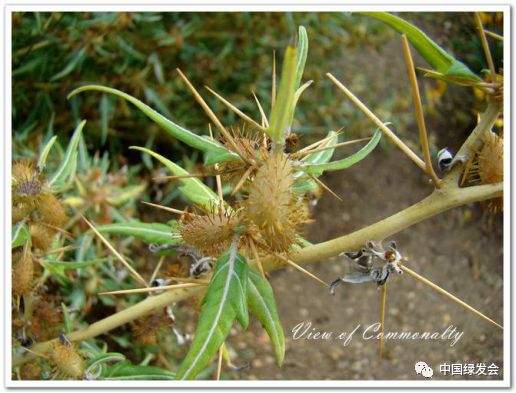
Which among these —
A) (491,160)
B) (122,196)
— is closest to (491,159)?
(491,160)

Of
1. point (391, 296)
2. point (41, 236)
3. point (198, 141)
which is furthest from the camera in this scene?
point (391, 296)

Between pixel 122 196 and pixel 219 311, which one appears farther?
pixel 122 196

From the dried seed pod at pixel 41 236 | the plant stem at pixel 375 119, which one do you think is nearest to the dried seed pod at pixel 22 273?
the dried seed pod at pixel 41 236

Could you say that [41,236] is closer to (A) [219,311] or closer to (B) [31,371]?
(B) [31,371]

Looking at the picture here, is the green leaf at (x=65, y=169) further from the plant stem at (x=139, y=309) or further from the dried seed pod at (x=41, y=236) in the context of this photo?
the plant stem at (x=139, y=309)
